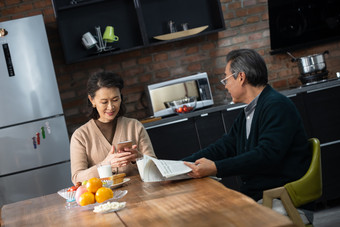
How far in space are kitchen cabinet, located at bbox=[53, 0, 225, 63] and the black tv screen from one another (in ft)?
1.89

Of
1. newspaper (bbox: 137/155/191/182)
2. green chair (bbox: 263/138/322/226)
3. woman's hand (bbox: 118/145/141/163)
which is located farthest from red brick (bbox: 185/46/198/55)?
green chair (bbox: 263/138/322/226)

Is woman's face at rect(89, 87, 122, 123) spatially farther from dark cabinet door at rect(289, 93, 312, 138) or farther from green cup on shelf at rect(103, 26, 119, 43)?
dark cabinet door at rect(289, 93, 312, 138)

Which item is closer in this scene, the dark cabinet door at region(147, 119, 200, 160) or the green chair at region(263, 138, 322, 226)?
the green chair at region(263, 138, 322, 226)

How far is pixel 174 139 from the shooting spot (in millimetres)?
4102

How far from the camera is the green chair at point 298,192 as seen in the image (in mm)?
1900

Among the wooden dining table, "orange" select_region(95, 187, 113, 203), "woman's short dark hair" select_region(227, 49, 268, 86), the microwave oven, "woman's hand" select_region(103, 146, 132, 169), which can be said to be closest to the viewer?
the wooden dining table

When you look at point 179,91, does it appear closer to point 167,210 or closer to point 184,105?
point 184,105

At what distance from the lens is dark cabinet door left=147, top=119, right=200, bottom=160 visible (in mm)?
4082

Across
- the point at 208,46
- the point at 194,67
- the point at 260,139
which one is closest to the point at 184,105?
the point at 194,67

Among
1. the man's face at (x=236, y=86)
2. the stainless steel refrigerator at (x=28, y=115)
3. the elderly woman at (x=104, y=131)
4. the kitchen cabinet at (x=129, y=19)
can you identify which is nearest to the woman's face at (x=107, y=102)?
the elderly woman at (x=104, y=131)

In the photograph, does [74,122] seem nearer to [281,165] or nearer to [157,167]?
[157,167]

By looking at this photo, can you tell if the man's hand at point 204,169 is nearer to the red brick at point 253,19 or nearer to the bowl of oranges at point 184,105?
the bowl of oranges at point 184,105

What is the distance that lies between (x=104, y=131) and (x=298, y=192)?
1309mm

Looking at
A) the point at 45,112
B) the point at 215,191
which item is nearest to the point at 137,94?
the point at 45,112
